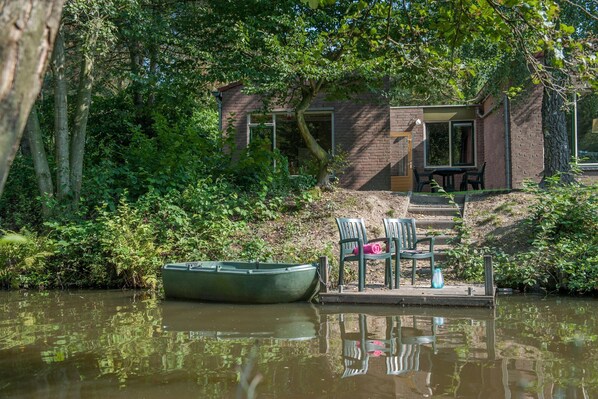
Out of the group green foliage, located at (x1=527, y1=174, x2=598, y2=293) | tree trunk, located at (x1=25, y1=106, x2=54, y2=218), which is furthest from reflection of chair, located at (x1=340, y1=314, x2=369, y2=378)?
tree trunk, located at (x1=25, y1=106, x2=54, y2=218)

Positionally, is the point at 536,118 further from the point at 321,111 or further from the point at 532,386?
the point at 532,386

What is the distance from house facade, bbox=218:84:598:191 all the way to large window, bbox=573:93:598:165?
1.03 metres

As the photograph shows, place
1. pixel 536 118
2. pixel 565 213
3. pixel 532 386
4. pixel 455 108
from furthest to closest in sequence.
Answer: pixel 455 108 → pixel 536 118 → pixel 565 213 → pixel 532 386

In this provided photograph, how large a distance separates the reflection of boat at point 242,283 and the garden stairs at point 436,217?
3.50 meters

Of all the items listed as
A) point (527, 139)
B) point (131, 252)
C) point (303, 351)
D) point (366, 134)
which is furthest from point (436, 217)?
point (303, 351)

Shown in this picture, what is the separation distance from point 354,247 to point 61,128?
320 inches

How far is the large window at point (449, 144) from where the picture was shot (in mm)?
22938

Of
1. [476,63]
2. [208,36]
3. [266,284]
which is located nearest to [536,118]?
[476,63]

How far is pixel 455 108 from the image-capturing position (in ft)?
74.7

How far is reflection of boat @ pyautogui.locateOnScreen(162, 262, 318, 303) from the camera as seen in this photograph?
9844mm

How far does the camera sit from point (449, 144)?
2291cm

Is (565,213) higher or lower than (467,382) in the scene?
higher

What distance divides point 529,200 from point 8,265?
1141 centimetres

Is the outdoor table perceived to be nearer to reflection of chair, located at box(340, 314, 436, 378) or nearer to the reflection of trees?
reflection of chair, located at box(340, 314, 436, 378)
